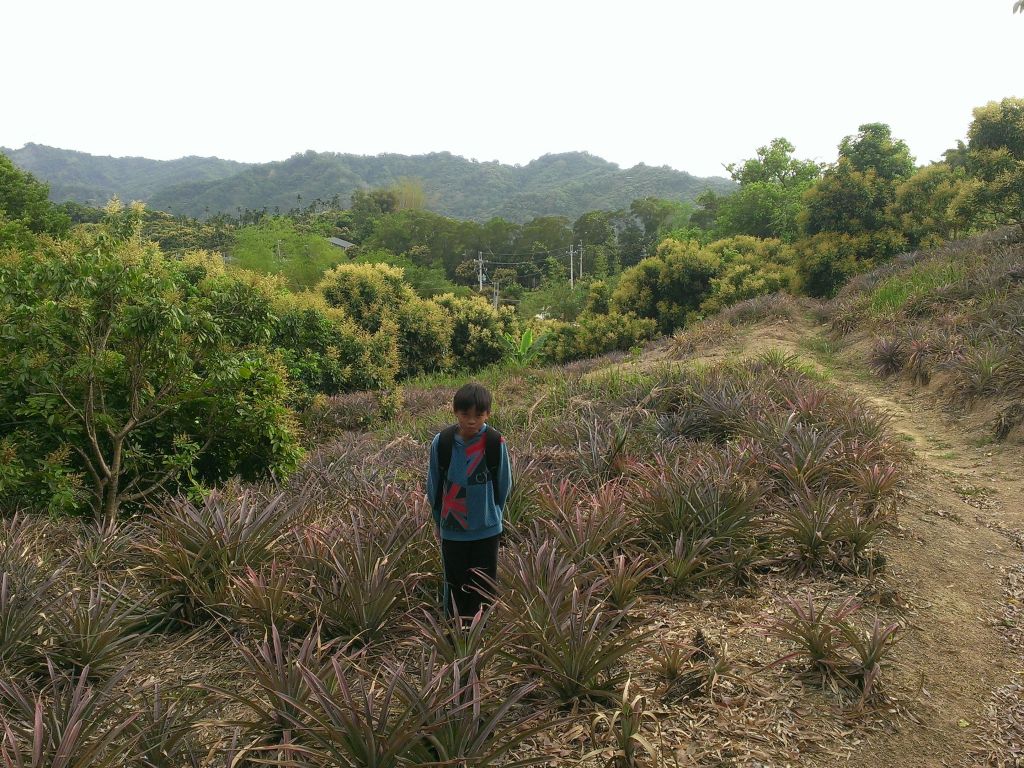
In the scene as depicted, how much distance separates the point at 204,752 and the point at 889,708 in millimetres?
2665

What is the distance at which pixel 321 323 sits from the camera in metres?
16.0

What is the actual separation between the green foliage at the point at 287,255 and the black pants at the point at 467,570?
34165 millimetres

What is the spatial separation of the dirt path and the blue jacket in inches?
68.1

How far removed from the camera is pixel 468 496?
297cm

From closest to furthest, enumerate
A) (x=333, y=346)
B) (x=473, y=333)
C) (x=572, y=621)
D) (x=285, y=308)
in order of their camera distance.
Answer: (x=572, y=621)
(x=285, y=308)
(x=333, y=346)
(x=473, y=333)

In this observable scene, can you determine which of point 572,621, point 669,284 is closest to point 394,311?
point 669,284

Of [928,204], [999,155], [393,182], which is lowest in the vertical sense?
[928,204]

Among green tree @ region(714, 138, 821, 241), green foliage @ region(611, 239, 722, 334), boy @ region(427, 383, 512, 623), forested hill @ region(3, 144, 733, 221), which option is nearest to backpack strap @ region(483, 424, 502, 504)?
boy @ region(427, 383, 512, 623)

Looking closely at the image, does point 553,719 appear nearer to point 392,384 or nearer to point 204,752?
point 204,752

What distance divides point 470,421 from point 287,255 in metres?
42.9

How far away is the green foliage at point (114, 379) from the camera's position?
5637 millimetres

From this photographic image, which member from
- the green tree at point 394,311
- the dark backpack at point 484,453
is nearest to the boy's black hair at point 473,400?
the dark backpack at point 484,453

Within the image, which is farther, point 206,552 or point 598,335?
point 598,335

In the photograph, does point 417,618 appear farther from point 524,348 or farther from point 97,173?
point 97,173
